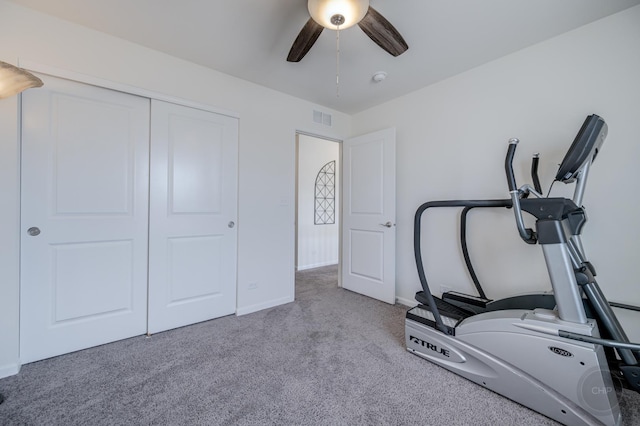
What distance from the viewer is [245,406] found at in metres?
1.40

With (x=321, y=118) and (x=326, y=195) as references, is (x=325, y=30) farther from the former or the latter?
(x=326, y=195)

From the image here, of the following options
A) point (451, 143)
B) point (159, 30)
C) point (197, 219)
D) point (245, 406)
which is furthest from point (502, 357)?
point (159, 30)

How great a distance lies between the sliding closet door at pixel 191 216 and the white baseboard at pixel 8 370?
733 millimetres

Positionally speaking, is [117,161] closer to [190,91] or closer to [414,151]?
[190,91]

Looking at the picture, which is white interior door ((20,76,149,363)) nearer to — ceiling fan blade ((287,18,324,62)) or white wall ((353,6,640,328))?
ceiling fan blade ((287,18,324,62))

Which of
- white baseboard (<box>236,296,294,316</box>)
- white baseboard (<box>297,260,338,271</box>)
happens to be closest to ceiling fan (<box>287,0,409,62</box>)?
white baseboard (<box>236,296,294,316</box>)

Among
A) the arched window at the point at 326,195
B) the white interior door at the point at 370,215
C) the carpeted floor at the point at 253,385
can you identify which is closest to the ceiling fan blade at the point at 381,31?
the white interior door at the point at 370,215

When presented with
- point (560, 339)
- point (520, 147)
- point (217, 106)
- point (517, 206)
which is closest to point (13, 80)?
point (217, 106)

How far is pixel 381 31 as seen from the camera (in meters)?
1.47

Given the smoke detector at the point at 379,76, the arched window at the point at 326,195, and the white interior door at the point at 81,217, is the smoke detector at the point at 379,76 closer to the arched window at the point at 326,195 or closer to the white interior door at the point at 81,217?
the white interior door at the point at 81,217

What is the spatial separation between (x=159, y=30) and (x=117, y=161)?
1.04 metres

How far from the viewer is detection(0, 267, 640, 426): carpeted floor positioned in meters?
1.32

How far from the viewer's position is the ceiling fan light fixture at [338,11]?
4.29 feet

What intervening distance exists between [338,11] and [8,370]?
2912 millimetres
